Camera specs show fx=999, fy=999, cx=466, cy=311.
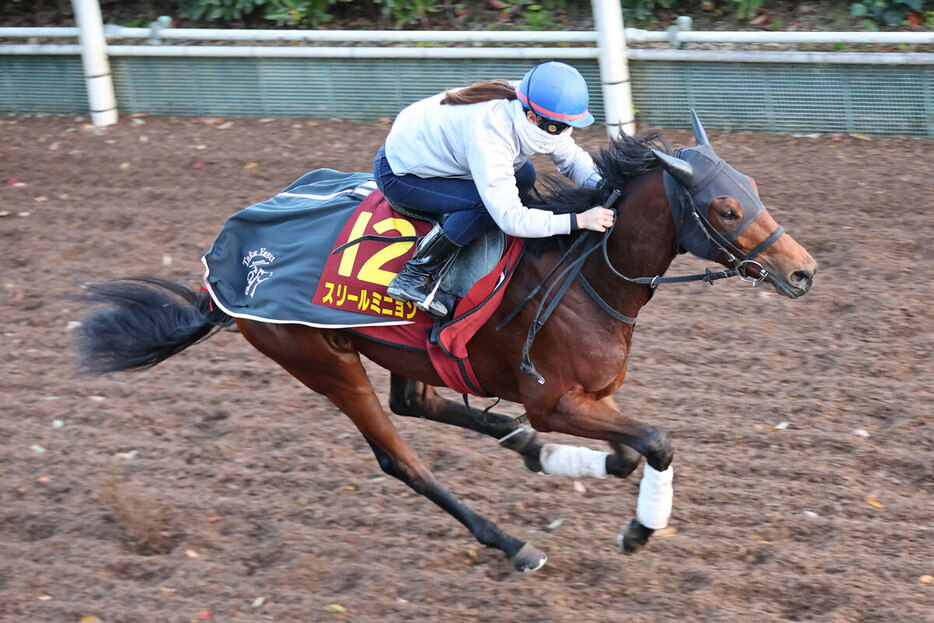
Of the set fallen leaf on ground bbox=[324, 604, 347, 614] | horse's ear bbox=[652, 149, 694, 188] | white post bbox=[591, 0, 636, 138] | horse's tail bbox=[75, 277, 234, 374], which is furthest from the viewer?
white post bbox=[591, 0, 636, 138]

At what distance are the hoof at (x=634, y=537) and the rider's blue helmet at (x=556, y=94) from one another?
5.74 feet

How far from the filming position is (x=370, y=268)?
Answer: 15.2 ft

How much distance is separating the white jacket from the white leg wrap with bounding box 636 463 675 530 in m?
1.10

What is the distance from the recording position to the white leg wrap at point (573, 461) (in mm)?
4531

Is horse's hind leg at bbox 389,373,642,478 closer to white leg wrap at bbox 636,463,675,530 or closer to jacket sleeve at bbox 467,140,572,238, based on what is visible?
white leg wrap at bbox 636,463,675,530

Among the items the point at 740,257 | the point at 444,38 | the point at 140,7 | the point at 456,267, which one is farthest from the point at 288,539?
the point at 140,7

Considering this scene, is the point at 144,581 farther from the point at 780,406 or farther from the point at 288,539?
the point at 780,406

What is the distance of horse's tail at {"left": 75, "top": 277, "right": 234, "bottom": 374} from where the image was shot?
17.4 ft

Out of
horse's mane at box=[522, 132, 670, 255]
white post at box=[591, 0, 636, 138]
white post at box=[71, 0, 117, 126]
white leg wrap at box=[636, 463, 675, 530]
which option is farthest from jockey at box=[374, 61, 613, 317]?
white post at box=[71, 0, 117, 126]

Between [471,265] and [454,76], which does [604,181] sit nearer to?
[471,265]

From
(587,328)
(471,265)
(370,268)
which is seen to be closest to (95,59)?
(370,268)

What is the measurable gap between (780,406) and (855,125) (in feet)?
12.9

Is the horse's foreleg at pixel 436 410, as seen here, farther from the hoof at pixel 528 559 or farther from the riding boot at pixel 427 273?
the riding boot at pixel 427 273

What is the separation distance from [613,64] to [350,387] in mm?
5065
